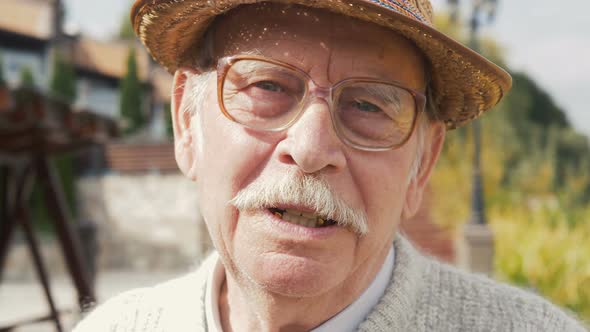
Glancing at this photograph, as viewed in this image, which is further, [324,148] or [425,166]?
[425,166]

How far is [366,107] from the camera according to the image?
140 centimetres

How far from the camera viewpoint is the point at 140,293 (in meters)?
1.88

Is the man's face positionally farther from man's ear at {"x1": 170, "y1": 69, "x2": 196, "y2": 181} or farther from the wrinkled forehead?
man's ear at {"x1": 170, "y1": 69, "x2": 196, "y2": 181}

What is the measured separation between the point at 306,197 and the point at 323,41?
34 cm

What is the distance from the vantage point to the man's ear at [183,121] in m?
1.67

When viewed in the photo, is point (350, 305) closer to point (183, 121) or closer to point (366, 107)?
point (366, 107)

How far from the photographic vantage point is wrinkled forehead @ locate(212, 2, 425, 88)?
1355mm

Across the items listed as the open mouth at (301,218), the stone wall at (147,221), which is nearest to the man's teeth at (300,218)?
the open mouth at (301,218)

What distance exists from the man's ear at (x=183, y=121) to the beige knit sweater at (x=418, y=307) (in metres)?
0.31

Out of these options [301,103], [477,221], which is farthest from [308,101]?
[477,221]

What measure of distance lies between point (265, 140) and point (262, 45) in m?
0.21

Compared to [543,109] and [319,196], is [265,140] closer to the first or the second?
[319,196]

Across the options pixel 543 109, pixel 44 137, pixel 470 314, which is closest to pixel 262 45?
pixel 470 314

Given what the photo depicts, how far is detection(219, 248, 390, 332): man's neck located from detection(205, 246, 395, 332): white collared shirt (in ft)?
0.04
